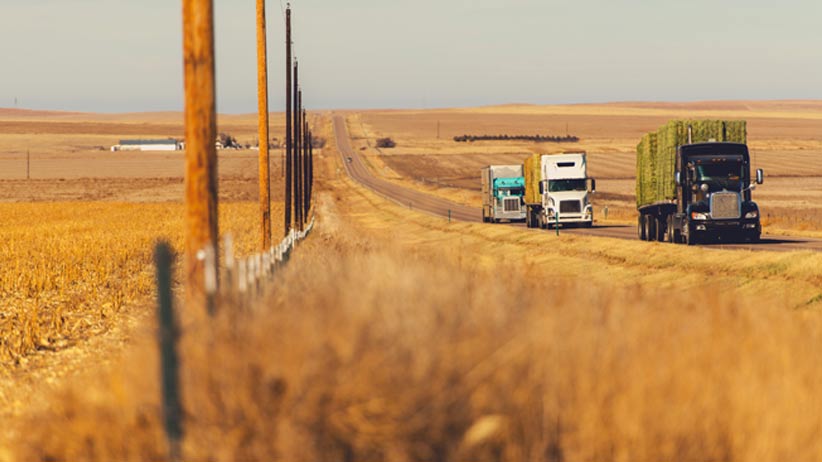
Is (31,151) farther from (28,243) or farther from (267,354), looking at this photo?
(267,354)

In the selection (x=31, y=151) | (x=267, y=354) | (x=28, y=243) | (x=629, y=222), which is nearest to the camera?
(x=267, y=354)

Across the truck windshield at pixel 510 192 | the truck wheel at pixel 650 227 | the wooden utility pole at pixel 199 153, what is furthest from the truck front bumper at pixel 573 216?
the wooden utility pole at pixel 199 153

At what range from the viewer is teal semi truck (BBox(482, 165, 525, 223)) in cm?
6078

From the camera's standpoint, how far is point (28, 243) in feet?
117

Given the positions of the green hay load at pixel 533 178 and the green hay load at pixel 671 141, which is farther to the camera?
the green hay load at pixel 533 178

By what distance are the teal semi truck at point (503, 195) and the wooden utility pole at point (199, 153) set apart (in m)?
50.7

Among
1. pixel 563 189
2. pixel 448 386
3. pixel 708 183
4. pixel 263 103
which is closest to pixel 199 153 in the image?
pixel 448 386

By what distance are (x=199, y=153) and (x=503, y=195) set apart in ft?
169

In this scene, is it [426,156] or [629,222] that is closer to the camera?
[629,222]

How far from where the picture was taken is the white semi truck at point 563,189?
5091 centimetres

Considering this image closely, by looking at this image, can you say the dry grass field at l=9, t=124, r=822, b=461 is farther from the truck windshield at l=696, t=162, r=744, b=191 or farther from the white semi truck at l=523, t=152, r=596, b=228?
the white semi truck at l=523, t=152, r=596, b=228

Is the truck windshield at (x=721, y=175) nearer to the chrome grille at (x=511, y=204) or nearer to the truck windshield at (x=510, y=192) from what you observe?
the chrome grille at (x=511, y=204)

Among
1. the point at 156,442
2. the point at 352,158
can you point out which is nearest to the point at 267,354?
the point at 156,442

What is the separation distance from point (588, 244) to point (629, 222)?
21355 mm
